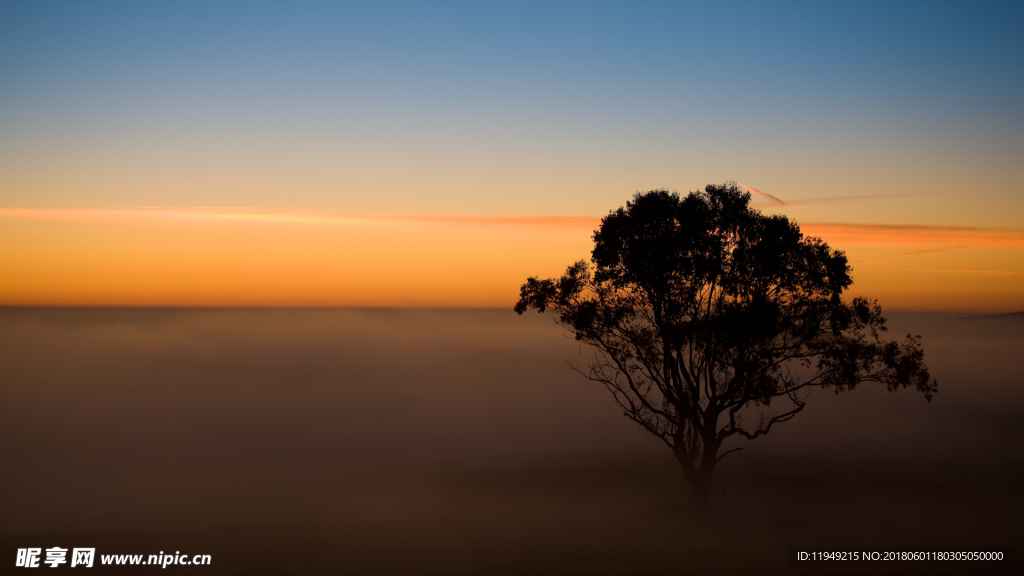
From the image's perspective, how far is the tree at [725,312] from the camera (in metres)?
23.5

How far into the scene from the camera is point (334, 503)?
134 ft

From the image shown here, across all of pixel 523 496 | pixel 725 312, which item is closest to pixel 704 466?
pixel 725 312

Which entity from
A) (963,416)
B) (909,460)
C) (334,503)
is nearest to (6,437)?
(334,503)

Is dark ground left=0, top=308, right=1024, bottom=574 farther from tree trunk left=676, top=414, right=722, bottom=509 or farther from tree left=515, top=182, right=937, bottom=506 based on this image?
tree left=515, top=182, right=937, bottom=506

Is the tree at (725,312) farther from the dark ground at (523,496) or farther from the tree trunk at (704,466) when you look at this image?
the dark ground at (523,496)

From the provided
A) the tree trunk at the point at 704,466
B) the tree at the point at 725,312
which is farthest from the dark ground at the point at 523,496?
the tree at the point at 725,312

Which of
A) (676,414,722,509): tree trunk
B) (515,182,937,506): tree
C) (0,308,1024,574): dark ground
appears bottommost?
(0,308,1024,574): dark ground

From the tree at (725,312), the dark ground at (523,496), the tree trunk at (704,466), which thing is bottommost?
the dark ground at (523,496)

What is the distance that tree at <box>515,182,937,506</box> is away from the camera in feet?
77.2

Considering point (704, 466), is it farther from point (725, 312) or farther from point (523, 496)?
point (523, 496)

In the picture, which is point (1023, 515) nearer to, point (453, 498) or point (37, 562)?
point (453, 498)

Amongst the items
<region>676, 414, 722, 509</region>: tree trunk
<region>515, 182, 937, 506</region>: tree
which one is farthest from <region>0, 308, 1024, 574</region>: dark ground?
<region>515, 182, 937, 506</region>: tree

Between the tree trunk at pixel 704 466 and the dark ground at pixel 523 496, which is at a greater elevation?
the tree trunk at pixel 704 466

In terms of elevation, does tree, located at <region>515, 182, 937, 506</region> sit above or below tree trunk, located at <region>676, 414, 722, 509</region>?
above
